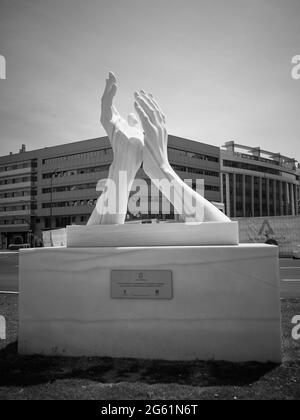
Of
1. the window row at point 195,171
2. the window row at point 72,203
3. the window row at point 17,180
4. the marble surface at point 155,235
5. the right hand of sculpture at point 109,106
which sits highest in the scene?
the window row at point 17,180

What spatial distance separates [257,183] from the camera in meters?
58.9

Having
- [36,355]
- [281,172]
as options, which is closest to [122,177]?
[36,355]

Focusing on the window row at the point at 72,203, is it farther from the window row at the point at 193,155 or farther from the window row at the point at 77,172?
the window row at the point at 193,155

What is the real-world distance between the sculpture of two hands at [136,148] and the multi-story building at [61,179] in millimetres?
32530

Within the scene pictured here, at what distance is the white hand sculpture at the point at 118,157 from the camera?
6.57 metres

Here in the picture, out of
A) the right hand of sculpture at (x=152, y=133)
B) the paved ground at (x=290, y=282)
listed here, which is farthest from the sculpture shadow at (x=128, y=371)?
the paved ground at (x=290, y=282)

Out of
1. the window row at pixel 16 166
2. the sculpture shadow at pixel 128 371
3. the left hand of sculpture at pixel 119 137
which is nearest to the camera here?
the sculpture shadow at pixel 128 371

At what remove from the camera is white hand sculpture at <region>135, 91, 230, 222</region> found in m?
6.15

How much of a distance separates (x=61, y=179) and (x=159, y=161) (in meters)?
43.5

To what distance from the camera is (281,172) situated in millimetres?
63562

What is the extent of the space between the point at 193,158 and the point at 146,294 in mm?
40615

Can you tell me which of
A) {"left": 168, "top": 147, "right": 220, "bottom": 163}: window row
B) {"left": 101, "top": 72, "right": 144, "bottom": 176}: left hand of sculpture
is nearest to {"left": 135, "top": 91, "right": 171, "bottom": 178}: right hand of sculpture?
{"left": 101, "top": 72, "right": 144, "bottom": 176}: left hand of sculpture

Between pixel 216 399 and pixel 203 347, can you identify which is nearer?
pixel 216 399

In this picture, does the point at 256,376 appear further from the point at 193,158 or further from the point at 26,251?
the point at 193,158
